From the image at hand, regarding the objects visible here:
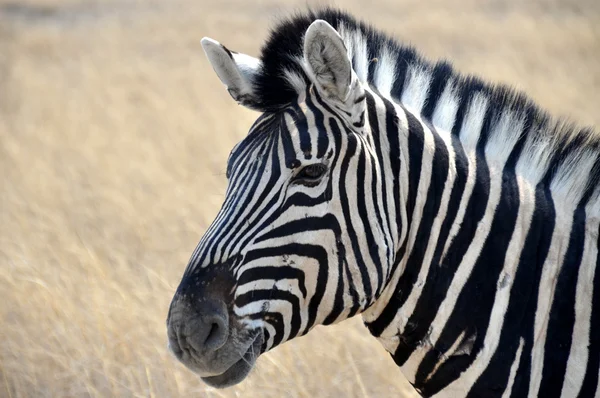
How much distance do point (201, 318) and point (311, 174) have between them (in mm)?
687

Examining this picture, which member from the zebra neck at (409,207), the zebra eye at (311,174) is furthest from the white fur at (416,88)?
the zebra eye at (311,174)

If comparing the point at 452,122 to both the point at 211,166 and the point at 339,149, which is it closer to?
the point at 339,149

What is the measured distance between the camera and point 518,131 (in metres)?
2.97

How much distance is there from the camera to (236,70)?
297 centimetres

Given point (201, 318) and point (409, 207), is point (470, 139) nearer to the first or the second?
point (409, 207)

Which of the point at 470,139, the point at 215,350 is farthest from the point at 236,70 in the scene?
the point at 215,350

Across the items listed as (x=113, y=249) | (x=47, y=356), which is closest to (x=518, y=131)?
(x=47, y=356)

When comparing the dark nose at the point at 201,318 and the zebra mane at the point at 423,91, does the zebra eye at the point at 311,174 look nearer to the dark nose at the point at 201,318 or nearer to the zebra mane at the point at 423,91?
the zebra mane at the point at 423,91

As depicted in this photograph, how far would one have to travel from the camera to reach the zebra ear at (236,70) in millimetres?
2951

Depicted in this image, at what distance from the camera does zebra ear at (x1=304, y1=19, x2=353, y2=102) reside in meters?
2.59

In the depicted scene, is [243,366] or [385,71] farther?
[385,71]

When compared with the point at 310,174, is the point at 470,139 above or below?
above

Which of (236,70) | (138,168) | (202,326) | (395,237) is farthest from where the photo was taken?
(138,168)

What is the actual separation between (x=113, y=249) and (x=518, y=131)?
5.92m
